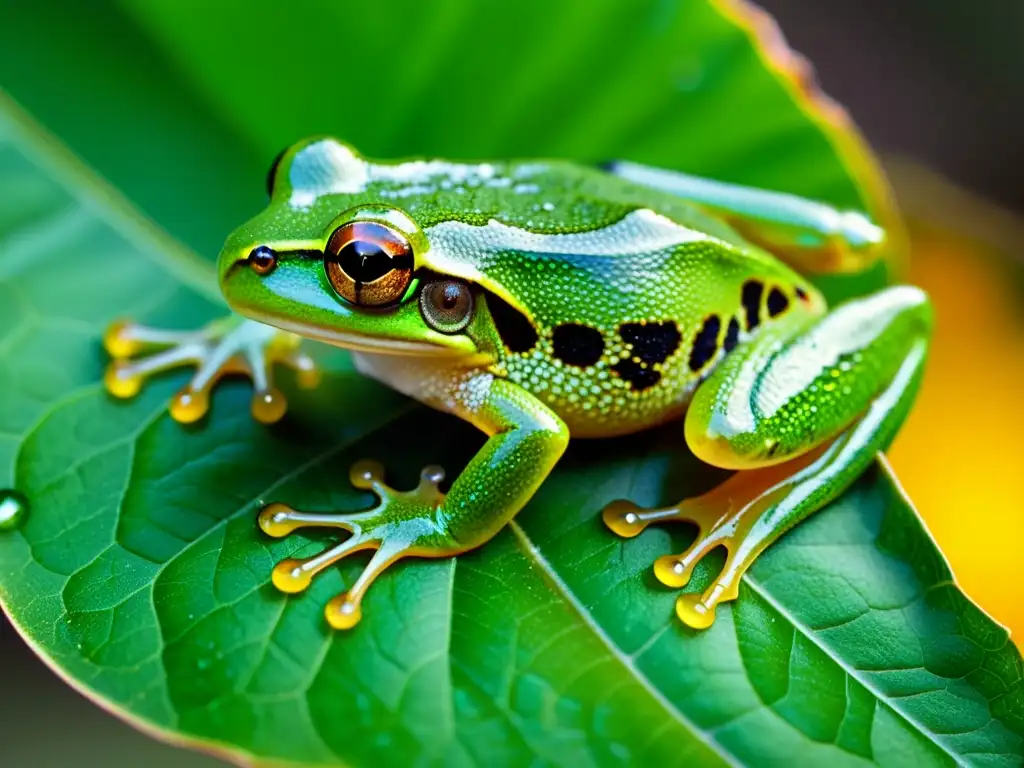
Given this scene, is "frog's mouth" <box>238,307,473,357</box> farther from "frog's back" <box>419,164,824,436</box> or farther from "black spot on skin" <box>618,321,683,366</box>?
"black spot on skin" <box>618,321,683,366</box>

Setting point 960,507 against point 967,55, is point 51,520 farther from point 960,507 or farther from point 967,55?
point 967,55

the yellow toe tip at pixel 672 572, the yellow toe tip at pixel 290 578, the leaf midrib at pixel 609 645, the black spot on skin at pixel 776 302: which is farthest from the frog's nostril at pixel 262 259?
the black spot on skin at pixel 776 302

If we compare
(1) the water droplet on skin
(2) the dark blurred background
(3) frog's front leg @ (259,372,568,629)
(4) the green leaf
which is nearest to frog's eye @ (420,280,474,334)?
(3) frog's front leg @ (259,372,568,629)

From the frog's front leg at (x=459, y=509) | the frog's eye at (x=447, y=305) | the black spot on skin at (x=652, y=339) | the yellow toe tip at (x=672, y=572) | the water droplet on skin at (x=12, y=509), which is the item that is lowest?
the water droplet on skin at (x=12, y=509)

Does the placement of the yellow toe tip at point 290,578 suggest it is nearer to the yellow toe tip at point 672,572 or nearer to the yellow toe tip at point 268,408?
the yellow toe tip at point 268,408

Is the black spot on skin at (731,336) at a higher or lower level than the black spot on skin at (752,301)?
lower

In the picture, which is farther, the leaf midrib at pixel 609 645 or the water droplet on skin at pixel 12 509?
the water droplet on skin at pixel 12 509

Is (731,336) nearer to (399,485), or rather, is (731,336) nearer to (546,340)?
(546,340)
